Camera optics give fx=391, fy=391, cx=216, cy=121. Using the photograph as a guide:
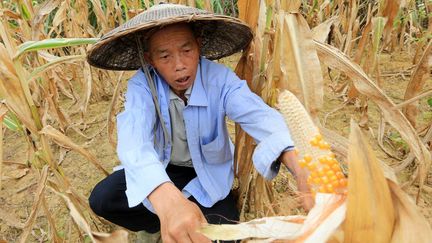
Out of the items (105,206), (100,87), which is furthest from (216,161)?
(100,87)

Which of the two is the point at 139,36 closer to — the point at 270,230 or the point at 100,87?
the point at 270,230

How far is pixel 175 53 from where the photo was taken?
1133mm

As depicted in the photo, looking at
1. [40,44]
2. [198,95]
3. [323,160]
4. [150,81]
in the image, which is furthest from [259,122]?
[40,44]

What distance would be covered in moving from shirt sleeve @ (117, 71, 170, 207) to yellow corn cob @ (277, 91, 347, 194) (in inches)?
14.1

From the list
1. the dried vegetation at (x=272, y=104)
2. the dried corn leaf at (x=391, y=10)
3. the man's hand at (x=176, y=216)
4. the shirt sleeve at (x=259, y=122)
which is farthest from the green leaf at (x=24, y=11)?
the dried corn leaf at (x=391, y=10)

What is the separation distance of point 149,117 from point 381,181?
84cm

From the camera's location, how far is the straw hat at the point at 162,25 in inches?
41.4

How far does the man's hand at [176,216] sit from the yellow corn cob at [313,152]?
0.85 ft

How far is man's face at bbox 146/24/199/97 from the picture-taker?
1.13 m

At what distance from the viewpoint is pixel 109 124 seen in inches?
60.6

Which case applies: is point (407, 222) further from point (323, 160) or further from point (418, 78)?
point (418, 78)

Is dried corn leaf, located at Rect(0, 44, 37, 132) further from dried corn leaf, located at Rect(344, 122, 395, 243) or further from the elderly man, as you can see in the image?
dried corn leaf, located at Rect(344, 122, 395, 243)

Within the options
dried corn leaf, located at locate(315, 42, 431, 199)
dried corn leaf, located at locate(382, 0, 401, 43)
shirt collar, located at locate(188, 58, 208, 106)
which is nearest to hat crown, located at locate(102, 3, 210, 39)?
shirt collar, located at locate(188, 58, 208, 106)

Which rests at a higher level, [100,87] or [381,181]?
[381,181]
